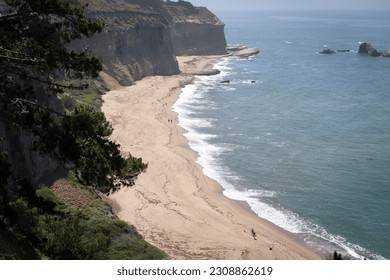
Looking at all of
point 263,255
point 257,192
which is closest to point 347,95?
point 257,192

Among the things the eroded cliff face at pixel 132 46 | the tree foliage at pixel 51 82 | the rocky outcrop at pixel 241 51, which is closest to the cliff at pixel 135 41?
the eroded cliff face at pixel 132 46

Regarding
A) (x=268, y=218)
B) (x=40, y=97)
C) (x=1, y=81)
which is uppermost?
(x=1, y=81)

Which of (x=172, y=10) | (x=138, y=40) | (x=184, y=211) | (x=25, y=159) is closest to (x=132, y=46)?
(x=138, y=40)

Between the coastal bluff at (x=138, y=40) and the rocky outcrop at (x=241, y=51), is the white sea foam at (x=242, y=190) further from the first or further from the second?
the rocky outcrop at (x=241, y=51)

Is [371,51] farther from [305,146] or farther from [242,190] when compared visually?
[242,190]

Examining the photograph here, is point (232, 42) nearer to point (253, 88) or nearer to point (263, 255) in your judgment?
point (253, 88)

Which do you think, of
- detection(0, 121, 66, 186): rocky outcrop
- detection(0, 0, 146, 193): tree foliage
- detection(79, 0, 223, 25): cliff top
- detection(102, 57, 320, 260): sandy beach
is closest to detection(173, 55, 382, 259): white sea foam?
detection(102, 57, 320, 260): sandy beach

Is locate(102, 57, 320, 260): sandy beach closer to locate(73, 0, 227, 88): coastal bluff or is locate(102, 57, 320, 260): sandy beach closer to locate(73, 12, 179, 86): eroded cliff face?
locate(73, 0, 227, 88): coastal bluff

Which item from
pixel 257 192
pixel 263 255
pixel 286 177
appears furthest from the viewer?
pixel 286 177
